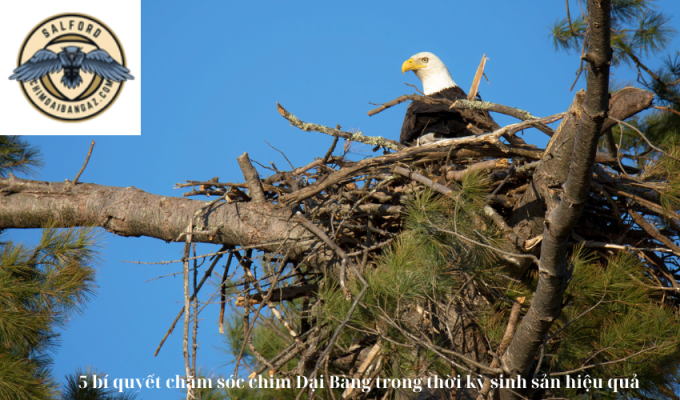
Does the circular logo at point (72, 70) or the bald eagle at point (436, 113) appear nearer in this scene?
the bald eagle at point (436, 113)

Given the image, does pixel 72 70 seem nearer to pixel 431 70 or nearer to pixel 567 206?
pixel 431 70

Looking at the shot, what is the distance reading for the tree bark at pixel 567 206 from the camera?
1.24m

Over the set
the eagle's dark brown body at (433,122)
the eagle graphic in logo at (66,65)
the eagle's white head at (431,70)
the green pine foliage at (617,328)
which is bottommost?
the green pine foliage at (617,328)

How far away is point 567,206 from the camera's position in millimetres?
1578

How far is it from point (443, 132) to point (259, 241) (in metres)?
1.33

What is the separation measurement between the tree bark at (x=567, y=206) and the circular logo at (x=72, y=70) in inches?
166

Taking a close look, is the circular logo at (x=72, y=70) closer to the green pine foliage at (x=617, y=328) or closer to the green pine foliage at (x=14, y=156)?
the green pine foliage at (x=14, y=156)

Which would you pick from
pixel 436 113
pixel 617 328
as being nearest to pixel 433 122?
pixel 436 113

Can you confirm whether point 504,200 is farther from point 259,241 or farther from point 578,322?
point 259,241

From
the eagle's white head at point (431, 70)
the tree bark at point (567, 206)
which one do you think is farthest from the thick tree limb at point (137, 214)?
the eagle's white head at point (431, 70)

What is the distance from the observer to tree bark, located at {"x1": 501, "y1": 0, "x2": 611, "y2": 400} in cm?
124

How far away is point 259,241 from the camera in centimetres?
280

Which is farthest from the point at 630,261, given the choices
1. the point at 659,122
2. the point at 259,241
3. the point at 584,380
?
the point at 659,122

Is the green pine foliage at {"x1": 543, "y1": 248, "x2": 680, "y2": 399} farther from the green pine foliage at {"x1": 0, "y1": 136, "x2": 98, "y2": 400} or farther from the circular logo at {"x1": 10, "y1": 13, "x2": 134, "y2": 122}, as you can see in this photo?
the circular logo at {"x1": 10, "y1": 13, "x2": 134, "y2": 122}
